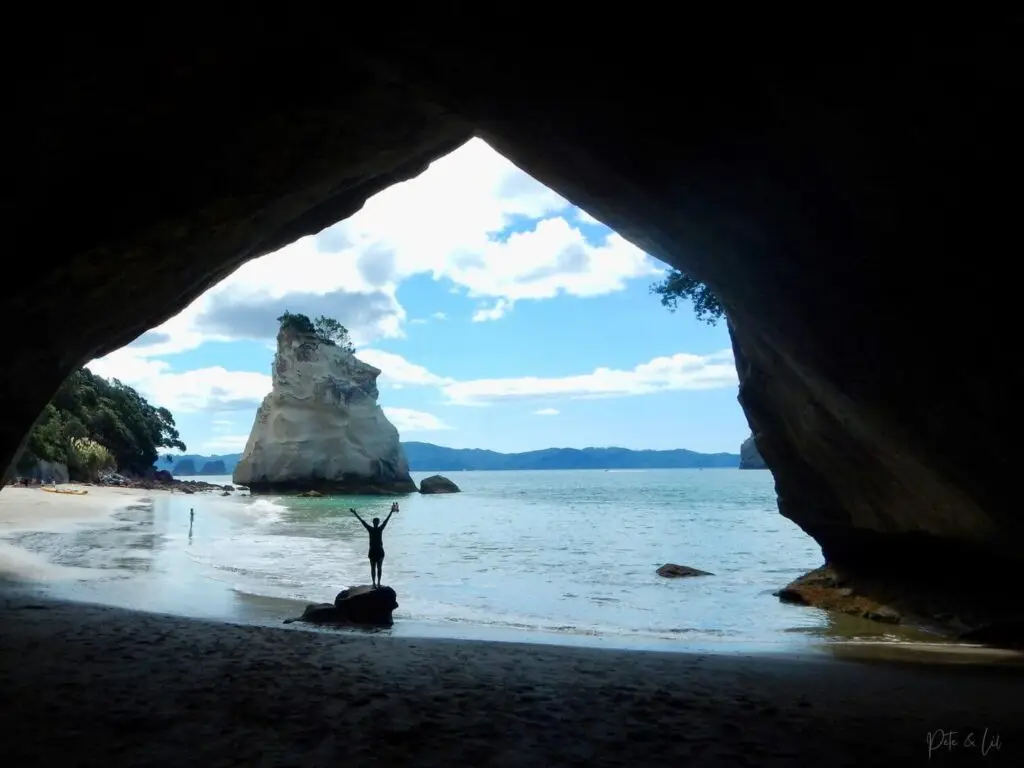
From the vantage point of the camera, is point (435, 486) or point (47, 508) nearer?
point (47, 508)

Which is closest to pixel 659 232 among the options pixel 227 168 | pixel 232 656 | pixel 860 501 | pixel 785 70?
pixel 785 70

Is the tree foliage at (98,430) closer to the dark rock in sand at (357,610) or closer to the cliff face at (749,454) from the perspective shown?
the dark rock in sand at (357,610)

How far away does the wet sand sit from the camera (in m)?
4.00

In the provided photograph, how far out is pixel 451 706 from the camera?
4957mm

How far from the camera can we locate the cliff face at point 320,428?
2532 inches

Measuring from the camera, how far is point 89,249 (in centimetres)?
793

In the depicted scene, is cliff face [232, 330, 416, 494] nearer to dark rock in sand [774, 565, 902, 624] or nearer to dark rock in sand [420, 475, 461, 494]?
dark rock in sand [420, 475, 461, 494]

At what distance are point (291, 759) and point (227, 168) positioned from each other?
21.2ft

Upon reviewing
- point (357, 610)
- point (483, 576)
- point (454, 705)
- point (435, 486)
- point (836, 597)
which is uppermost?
point (454, 705)

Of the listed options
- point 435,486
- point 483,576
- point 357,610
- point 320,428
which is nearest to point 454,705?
point 357,610

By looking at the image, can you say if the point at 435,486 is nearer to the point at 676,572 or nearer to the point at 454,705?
the point at 676,572

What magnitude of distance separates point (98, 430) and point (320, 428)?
19.1 metres

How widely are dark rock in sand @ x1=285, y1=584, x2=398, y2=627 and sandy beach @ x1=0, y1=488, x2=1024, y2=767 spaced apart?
2.61 m

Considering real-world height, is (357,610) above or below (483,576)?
above
